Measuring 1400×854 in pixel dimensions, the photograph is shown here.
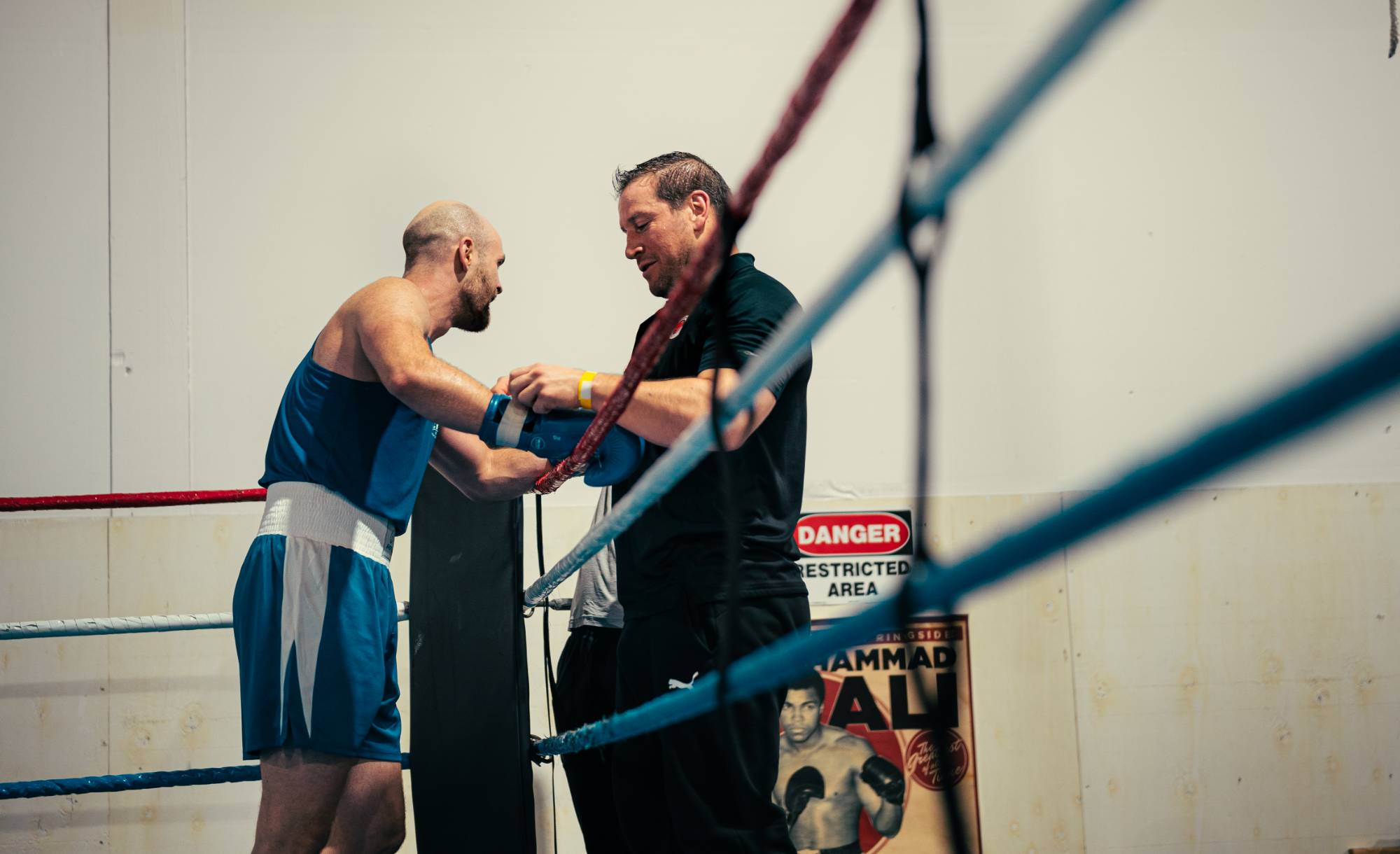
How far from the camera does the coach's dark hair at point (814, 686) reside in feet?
9.39

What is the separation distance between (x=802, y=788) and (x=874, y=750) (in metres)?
0.25

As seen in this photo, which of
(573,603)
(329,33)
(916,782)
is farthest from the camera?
(329,33)

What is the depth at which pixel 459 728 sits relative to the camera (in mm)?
1397

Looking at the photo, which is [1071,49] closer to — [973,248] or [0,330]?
[973,248]

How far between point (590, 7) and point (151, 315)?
1725 mm

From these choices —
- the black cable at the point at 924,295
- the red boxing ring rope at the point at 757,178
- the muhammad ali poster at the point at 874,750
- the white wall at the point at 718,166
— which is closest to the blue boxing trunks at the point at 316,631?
the red boxing ring rope at the point at 757,178

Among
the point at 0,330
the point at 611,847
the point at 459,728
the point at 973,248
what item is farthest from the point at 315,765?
the point at 973,248

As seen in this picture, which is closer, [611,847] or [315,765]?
[315,765]

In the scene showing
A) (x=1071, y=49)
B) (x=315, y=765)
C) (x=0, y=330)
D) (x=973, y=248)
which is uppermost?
(x=973, y=248)

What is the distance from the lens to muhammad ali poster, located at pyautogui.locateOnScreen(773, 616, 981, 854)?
113 inches

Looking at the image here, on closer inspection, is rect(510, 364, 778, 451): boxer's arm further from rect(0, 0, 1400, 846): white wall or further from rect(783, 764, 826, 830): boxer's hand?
rect(783, 764, 826, 830): boxer's hand

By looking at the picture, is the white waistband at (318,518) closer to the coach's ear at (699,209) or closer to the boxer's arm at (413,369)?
the boxer's arm at (413,369)

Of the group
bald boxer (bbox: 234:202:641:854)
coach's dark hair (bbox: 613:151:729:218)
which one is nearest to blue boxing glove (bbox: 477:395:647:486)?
bald boxer (bbox: 234:202:641:854)

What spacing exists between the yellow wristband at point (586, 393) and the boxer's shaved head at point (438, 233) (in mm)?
664
